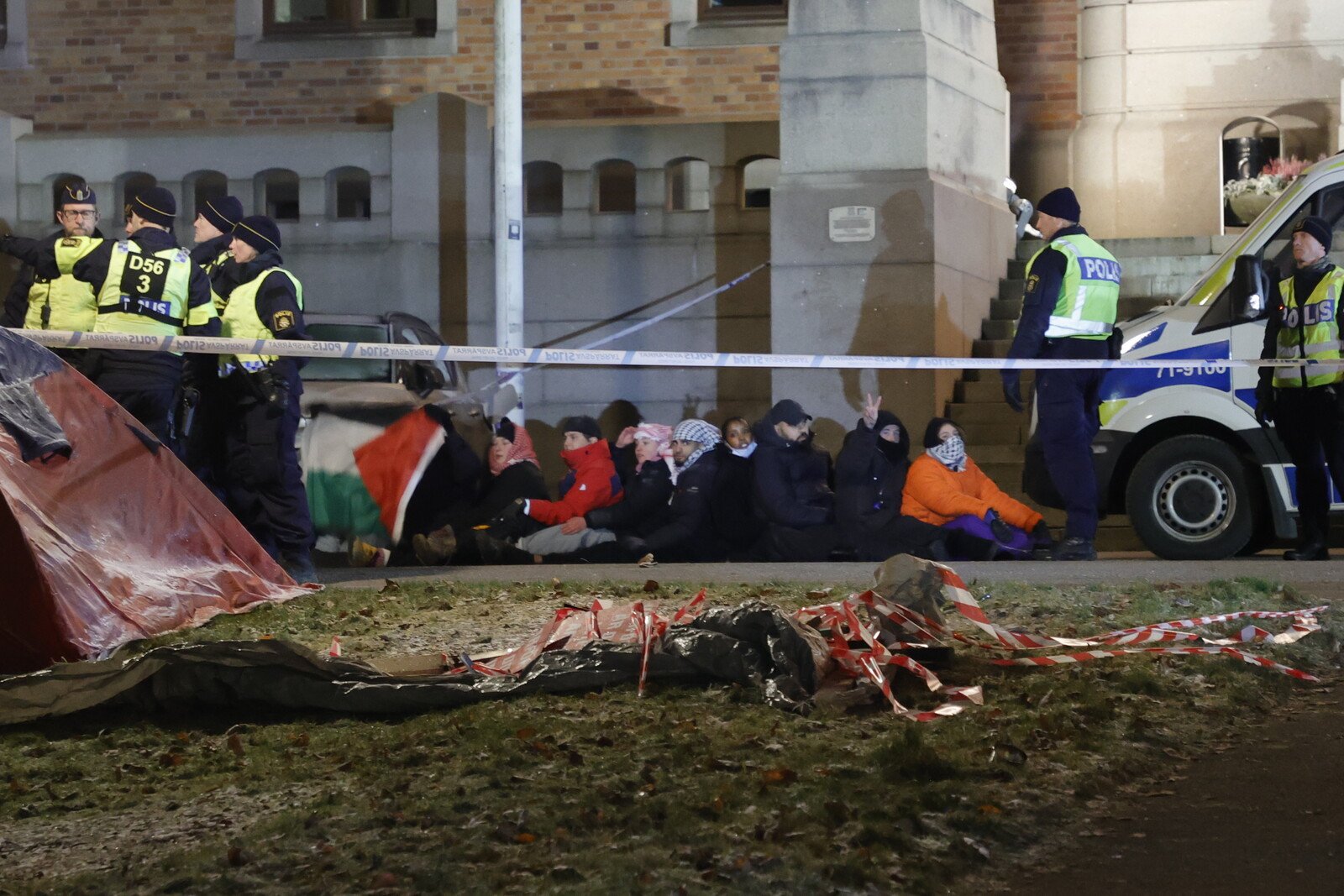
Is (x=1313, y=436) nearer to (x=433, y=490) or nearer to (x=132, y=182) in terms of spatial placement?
(x=433, y=490)

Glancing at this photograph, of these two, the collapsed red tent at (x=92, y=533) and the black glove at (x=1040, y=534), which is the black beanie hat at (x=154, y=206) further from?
the black glove at (x=1040, y=534)

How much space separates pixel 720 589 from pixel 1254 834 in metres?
4.85

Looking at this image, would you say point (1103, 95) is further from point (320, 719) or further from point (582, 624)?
point (320, 719)

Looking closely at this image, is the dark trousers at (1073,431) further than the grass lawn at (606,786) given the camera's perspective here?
Yes

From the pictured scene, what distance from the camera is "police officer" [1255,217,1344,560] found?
34.7 feet

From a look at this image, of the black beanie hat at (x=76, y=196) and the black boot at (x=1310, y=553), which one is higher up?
the black beanie hat at (x=76, y=196)

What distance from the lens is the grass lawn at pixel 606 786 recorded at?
13.4 ft

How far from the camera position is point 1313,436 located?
34.8 ft

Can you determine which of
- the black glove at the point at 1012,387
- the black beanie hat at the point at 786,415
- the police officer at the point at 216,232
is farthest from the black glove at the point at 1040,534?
the police officer at the point at 216,232

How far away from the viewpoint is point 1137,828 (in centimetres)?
459

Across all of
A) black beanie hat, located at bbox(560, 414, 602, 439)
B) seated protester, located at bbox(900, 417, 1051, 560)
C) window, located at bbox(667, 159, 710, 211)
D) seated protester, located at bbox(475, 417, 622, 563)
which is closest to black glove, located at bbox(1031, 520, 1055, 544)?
seated protester, located at bbox(900, 417, 1051, 560)

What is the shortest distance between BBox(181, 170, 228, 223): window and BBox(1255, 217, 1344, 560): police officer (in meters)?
10.2

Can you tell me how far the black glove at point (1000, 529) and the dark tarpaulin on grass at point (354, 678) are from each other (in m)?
5.27

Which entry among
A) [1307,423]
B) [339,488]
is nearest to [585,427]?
[339,488]
